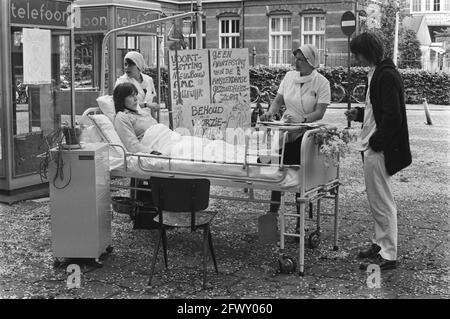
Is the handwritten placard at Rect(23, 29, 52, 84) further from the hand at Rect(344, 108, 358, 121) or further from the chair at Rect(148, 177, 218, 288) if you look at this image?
the hand at Rect(344, 108, 358, 121)

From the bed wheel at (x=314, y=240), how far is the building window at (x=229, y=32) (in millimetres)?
27484

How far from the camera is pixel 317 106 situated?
19.8 ft

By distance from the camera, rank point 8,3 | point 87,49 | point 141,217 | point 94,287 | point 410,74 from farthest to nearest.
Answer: point 410,74 < point 87,49 < point 8,3 < point 141,217 < point 94,287

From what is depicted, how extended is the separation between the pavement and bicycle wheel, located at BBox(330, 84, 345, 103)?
17.6 m

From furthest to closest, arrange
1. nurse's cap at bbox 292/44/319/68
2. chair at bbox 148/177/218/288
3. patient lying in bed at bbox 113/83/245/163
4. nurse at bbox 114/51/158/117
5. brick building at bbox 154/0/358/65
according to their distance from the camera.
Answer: brick building at bbox 154/0/358/65 < nurse at bbox 114/51/158/117 < nurse's cap at bbox 292/44/319/68 < patient lying in bed at bbox 113/83/245/163 < chair at bbox 148/177/218/288

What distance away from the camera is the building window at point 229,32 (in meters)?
32.8

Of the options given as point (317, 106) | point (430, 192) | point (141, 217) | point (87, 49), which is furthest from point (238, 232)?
point (87, 49)

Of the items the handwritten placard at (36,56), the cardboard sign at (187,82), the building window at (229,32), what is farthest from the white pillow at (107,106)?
the building window at (229,32)

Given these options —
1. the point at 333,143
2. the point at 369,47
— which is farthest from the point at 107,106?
the point at 369,47

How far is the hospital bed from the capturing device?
505cm

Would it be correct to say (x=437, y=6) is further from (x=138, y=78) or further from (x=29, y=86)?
(x=29, y=86)

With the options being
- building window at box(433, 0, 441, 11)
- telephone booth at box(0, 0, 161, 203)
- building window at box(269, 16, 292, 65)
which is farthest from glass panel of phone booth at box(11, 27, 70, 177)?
building window at box(433, 0, 441, 11)
